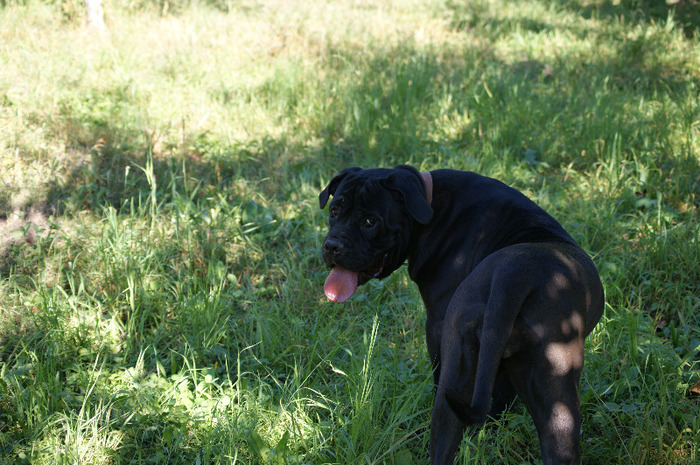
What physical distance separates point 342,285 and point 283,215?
76.4 inches

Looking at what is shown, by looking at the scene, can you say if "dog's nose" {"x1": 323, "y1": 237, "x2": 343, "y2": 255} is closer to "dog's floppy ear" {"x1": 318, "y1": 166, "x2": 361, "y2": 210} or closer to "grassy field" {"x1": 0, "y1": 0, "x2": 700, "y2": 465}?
"dog's floppy ear" {"x1": 318, "y1": 166, "x2": 361, "y2": 210}

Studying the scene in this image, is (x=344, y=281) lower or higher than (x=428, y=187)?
lower

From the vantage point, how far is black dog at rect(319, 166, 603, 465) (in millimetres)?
2135

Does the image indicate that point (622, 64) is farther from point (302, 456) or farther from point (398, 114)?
point (302, 456)

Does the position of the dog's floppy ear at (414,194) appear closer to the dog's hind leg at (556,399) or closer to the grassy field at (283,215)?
the grassy field at (283,215)

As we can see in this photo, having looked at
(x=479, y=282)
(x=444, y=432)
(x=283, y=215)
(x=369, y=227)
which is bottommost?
(x=283, y=215)

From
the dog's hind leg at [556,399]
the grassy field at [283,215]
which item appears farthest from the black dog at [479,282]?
the grassy field at [283,215]

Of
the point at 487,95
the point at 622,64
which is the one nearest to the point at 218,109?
the point at 487,95

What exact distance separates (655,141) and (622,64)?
256 centimetres

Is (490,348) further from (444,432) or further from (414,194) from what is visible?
(414,194)

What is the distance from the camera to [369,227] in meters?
3.17

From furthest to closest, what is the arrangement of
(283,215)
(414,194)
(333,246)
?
(283,215)
(333,246)
(414,194)

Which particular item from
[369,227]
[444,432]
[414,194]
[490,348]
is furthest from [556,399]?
[369,227]

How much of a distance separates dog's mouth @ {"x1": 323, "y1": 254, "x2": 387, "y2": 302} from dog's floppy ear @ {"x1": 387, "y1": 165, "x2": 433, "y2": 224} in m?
0.39
